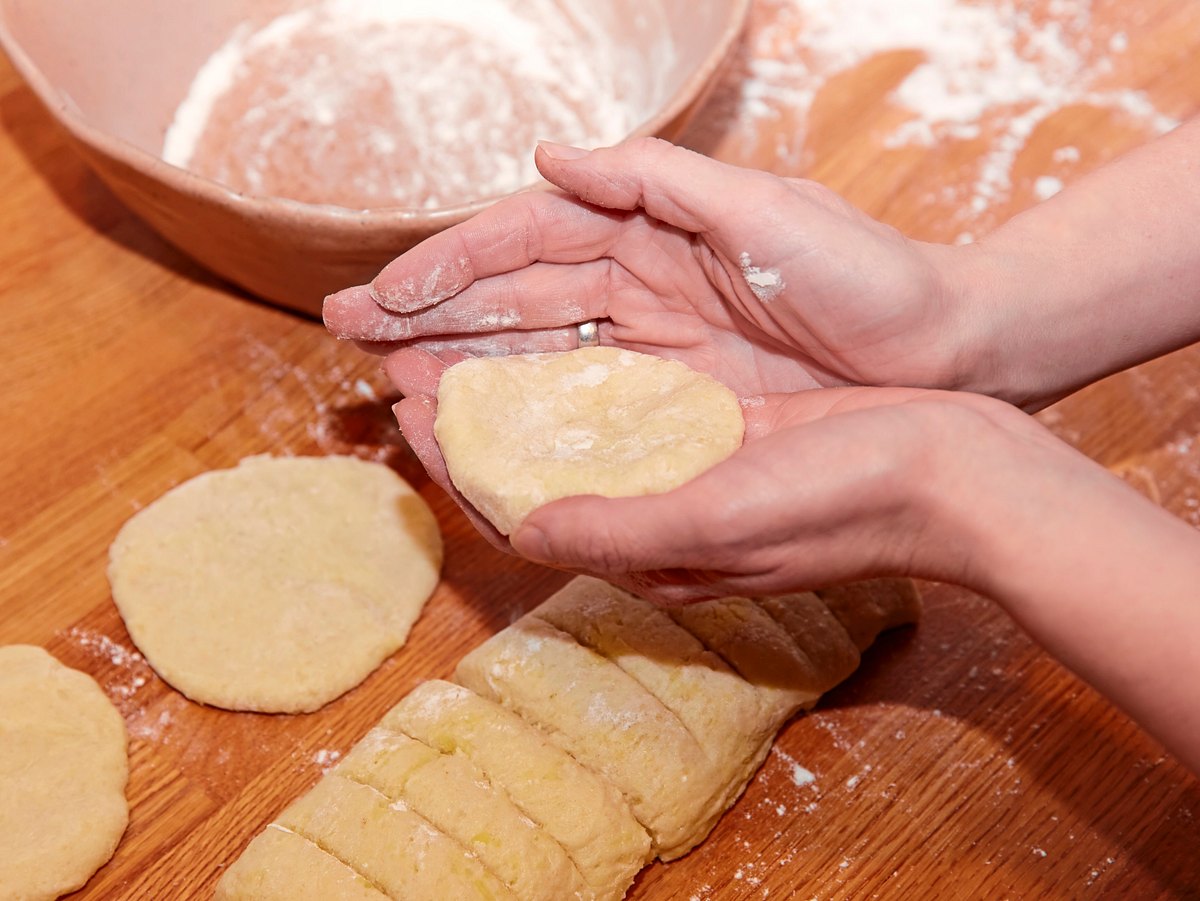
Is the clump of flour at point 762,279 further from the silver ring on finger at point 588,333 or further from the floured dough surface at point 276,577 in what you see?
the floured dough surface at point 276,577

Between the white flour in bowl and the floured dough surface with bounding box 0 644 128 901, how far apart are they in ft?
3.67

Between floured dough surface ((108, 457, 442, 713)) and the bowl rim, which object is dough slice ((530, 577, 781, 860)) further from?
the bowl rim

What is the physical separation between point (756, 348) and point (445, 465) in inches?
21.8

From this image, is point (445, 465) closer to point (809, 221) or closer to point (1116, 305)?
point (809, 221)

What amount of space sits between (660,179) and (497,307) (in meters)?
0.35

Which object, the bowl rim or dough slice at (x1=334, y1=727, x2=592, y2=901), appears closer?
dough slice at (x1=334, y1=727, x2=592, y2=901)

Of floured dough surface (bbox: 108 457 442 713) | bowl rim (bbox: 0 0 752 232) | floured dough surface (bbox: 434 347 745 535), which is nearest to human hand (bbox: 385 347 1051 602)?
floured dough surface (bbox: 434 347 745 535)

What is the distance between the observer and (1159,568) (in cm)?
128

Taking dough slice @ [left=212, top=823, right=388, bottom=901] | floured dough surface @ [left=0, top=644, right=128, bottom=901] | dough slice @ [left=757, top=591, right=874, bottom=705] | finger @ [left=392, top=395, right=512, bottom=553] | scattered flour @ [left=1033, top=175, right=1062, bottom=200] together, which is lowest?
floured dough surface @ [left=0, top=644, right=128, bottom=901]

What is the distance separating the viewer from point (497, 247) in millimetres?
1757

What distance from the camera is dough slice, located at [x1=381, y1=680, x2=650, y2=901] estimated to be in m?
→ 1.56

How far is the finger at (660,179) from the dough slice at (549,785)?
789mm

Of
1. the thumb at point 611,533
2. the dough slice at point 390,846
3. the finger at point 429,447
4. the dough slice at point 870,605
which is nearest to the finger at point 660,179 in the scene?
the finger at point 429,447

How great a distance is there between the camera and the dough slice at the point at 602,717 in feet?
5.28
